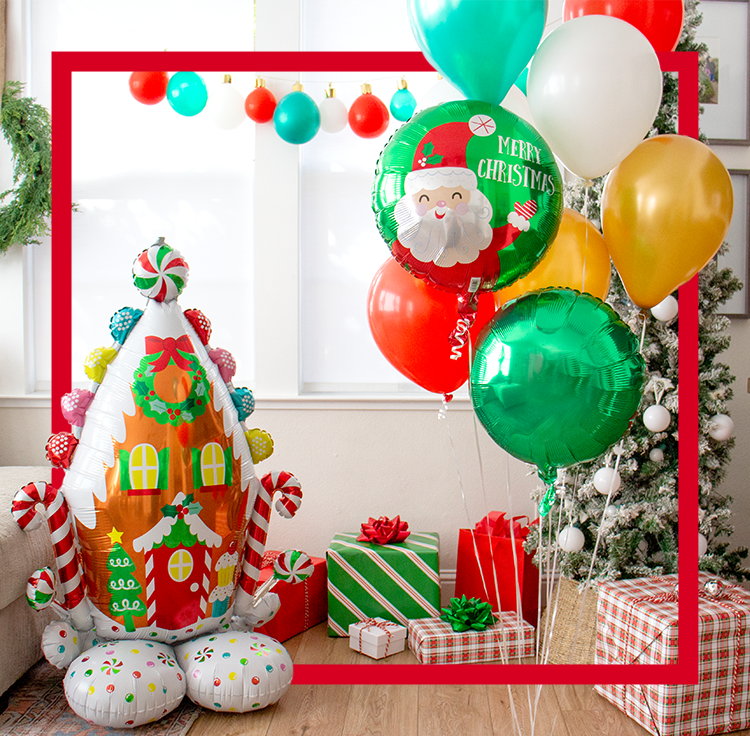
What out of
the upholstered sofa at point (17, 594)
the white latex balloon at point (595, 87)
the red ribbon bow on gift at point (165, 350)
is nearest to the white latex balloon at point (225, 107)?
the red ribbon bow on gift at point (165, 350)

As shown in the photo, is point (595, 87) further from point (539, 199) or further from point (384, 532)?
point (384, 532)

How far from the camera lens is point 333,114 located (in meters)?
2.47

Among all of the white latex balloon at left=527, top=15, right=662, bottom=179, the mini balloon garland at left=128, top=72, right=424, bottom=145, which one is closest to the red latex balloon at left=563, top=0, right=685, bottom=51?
the white latex balloon at left=527, top=15, right=662, bottom=179

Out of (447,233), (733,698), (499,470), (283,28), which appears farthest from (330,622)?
(283,28)

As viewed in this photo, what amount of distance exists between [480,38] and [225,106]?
1.55m

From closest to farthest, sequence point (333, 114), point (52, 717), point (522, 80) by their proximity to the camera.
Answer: point (522, 80) < point (52, 717) < point (333, 114)

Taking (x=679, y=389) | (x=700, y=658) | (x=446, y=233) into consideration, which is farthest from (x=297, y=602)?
(x=446, y=233)

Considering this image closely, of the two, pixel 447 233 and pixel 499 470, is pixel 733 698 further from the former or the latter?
pixel 447 233

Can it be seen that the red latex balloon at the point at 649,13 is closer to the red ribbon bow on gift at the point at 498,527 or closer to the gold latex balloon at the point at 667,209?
the gold latex balloon at the point at 667,209

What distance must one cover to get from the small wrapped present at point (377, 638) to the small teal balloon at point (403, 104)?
5.53 ft

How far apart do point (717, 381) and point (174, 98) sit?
1.95 m

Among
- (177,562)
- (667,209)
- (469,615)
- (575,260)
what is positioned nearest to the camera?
(667,209)

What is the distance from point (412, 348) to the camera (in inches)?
54.7

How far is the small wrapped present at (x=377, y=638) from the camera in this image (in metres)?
2.04
